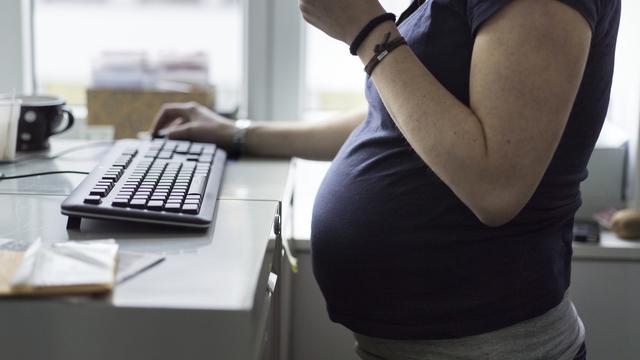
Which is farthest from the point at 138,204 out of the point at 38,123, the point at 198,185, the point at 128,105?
the point at 128,105

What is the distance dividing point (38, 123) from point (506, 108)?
100cm

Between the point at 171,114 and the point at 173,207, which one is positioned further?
the point at 171,114

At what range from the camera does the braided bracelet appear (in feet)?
3.06

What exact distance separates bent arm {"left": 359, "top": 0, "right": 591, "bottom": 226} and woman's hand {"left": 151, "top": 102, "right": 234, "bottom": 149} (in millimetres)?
691

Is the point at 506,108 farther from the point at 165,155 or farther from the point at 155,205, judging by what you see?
the point at 165,155

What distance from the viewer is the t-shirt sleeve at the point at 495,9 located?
858 millimetres

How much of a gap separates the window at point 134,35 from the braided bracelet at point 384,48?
1.16 m

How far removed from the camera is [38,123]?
1.58 metres

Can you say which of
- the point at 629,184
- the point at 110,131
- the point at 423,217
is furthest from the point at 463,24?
the point at 110,131

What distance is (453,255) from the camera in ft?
3.33

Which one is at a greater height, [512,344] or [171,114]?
[171,114]

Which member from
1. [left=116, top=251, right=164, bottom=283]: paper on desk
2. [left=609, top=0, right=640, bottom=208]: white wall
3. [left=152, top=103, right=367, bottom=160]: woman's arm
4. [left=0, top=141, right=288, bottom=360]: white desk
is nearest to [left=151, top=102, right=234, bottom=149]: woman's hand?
[left=152, top=103, right=367, bottom=160]: woman's arm

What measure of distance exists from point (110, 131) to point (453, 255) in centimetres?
119

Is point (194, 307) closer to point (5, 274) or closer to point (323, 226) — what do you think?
point (5, 274)
